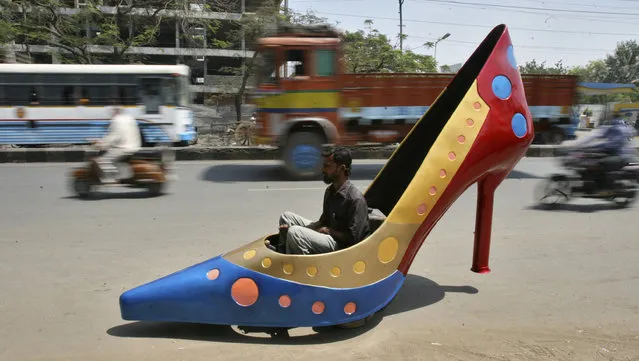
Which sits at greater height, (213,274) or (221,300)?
(213,274)

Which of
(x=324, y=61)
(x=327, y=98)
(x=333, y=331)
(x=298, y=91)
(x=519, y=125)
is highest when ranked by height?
(x=324, y=61)

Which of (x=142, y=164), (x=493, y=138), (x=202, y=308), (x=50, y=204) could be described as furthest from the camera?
(x=142, y=164)

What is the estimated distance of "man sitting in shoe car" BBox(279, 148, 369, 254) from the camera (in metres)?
3.41

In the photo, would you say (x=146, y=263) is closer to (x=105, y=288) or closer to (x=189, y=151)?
(x=105, y=288)

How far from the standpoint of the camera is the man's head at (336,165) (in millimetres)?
3576

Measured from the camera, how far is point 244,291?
3.25 m

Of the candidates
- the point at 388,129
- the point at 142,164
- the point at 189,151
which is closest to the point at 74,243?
the point at 142,164

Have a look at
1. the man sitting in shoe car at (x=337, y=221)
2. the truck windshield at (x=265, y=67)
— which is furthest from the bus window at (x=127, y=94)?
the man sitting in shoe car at (x=337, y=221)

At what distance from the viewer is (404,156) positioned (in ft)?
15.6

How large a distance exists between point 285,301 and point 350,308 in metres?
0.45

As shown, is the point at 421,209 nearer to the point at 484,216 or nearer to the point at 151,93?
the point at 484,216

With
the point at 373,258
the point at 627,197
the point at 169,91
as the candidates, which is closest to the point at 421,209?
the point at 373,258

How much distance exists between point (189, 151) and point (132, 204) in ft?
26.6

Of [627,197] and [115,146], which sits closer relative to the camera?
[627,197]
